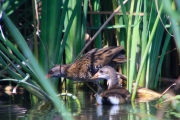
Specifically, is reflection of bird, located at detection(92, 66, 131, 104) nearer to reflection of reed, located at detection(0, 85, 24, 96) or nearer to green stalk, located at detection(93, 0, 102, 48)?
green stalk, located at detection(93, 0, 102, 48)

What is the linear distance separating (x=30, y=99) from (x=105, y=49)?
1595 millimetres

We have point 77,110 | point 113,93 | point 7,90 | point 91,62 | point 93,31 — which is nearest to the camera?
point 77,110

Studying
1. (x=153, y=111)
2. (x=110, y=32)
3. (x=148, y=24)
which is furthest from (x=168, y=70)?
(x=153, y=111)

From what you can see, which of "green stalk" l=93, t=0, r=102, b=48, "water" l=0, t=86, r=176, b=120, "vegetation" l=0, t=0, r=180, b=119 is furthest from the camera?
Result: "green stalk" l=93, t=0, r=102, b=48

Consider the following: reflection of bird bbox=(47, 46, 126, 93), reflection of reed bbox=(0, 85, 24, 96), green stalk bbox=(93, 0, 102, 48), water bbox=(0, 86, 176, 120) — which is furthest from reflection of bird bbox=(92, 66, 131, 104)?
reflection of reed bbox=(0, 85, 24, 96)

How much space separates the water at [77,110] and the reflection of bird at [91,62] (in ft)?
2.90

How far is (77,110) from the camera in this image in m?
5.31

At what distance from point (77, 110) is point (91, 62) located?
82.6 inches

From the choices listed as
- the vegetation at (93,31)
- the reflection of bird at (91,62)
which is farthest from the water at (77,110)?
the reflection of bird at (91,62)

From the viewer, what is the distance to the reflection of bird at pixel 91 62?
7108mm

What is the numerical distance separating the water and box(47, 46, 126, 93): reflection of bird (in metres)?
0.88

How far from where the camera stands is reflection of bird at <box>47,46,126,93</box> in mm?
7108

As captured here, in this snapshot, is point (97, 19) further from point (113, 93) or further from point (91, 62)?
point (113, 93)

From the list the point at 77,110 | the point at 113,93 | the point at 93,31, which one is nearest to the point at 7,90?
the point at 93,31
